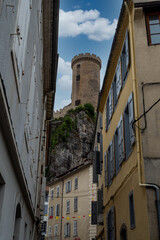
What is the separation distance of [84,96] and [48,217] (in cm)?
3526

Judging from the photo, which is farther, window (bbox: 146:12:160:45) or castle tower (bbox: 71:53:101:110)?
castle tower (bbox: 71:53:101:110)

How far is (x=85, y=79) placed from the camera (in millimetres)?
68375

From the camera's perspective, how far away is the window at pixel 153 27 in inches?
386

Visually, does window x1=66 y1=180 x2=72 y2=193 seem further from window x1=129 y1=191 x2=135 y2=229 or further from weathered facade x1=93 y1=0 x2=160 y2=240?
window x1=129 y1=191 x2=135 y2=229

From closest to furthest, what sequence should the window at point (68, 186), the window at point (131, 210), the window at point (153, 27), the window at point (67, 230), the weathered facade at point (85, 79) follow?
the window at point (131, 210), the window at point (153, 27), the window at point (67, 230), the window at point (68, 186), the weathered facade at point (85, 79)

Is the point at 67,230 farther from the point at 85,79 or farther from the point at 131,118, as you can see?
the point at 85,79

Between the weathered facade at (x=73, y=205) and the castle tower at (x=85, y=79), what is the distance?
33.1 metres

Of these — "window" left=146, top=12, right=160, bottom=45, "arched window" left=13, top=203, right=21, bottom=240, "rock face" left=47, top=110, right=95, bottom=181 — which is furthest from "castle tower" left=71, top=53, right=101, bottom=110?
"arched window" left=13, top=203, right=21, bottom=240

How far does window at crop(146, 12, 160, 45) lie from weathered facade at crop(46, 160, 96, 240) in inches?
786

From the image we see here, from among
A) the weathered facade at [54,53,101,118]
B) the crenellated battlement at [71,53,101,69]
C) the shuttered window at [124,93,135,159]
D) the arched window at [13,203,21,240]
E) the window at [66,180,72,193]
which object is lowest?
the arched window at [13,203,21,240]

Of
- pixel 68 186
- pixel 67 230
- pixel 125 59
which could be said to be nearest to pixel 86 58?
pixel 68 186

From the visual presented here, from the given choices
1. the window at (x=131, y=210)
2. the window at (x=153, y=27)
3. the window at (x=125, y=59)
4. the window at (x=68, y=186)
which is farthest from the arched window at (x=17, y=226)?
the window at (x=68, y=186)

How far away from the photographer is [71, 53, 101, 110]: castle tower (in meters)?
66.4

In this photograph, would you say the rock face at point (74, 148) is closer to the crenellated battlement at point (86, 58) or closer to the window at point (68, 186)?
the window at point (68, 186)
